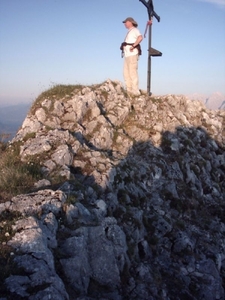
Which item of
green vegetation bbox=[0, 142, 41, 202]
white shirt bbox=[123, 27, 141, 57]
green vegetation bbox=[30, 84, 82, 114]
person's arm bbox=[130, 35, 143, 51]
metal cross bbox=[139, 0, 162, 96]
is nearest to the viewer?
green vegetation bbox=[0, 142, 41, 202]

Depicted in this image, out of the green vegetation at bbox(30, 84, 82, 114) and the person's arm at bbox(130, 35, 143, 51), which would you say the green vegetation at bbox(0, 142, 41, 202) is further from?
the person's arm at bbox(130, 35, 143, 51)

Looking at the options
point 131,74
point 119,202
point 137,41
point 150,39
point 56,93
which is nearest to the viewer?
point 119,202

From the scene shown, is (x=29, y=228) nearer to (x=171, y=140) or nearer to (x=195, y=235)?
(x=195, y=235)

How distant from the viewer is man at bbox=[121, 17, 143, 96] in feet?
52.9

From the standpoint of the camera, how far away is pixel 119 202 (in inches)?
398

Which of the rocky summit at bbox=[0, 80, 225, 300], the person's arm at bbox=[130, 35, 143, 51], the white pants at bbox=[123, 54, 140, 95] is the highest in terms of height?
the person's arm at bbox=[130, 35, 143, 51]

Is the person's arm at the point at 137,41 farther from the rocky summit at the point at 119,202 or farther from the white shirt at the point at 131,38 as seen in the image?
the rocky summit at the point at 119,202

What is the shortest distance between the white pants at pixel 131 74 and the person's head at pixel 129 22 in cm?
170

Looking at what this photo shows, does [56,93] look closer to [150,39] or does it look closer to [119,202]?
[150,39]

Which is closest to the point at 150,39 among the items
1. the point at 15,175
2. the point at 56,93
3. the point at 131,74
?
the point at 131,74

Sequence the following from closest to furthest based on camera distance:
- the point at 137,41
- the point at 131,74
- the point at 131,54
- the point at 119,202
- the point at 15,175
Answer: the point at 15,175, the point at 119,202, the point at 137,41, the point at 131,54, the point at 131,74

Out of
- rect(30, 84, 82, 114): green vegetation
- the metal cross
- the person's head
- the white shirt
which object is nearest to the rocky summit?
rect(30, 84, 82, 114): green vegetation

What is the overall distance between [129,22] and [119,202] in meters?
11.1

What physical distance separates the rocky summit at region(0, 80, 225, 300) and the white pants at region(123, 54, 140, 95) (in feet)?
2.69
